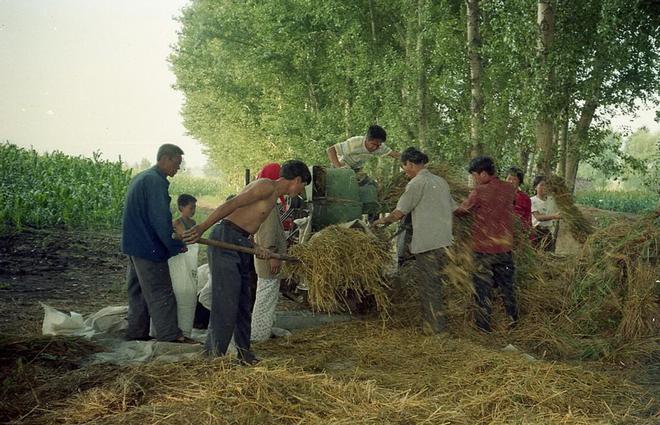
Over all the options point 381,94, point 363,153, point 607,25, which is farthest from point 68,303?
point 381,94

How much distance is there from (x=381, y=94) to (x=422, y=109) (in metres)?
4.05

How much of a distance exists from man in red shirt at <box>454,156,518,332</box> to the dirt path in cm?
480

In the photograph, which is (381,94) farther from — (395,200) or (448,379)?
(448,379)

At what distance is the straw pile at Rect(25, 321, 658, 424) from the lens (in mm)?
4266

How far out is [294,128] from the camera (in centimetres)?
3059

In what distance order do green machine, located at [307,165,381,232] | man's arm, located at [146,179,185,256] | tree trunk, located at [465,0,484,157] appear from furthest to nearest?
tree trunk, located at [465,0,484,157], green machine, located at [307,165,381,232], man's arm, located at [146,179,185,256]

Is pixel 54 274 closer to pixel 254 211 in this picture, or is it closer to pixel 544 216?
pixel 254 211

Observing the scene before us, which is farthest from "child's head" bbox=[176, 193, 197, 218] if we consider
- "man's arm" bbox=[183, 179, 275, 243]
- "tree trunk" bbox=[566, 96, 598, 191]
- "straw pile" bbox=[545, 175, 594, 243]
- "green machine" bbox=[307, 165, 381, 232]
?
"tree trunk" bbox=[566, 96, 598, 191]

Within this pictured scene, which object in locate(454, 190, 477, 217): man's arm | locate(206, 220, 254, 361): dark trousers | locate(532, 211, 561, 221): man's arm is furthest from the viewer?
locate(532, 211, 561, 221): man's arm

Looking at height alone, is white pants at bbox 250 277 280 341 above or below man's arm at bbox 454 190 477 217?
below

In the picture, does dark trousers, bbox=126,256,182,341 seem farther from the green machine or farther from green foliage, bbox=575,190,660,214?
green foliage, bbox=575,190,660,214

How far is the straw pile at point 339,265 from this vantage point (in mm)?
6887

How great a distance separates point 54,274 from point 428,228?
643cm

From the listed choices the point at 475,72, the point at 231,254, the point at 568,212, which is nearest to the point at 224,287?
the point at 231,254
